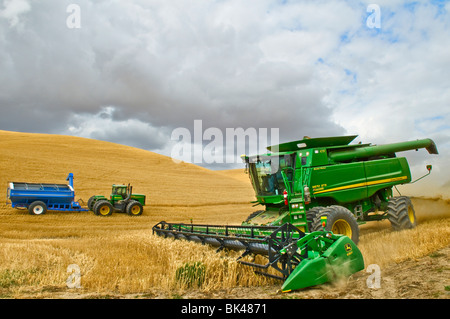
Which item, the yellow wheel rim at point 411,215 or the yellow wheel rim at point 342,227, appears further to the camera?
the yellow wheel rim at point 411,215

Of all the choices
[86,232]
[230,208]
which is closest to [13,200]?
[86,232]

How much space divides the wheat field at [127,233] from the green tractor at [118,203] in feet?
1.82

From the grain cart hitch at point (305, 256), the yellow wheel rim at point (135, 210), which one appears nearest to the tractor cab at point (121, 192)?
the yellow wheel rim at point (135, 210)

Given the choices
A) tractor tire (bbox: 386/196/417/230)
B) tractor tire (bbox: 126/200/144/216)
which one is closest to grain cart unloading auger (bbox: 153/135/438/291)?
tractor tire (bbox: 386/196/417/230)

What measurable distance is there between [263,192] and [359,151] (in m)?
2.97

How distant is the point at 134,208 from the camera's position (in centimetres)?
1975

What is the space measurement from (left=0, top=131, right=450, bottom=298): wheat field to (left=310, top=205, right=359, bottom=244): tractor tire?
1.27 ft

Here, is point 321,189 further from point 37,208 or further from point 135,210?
point 37,208

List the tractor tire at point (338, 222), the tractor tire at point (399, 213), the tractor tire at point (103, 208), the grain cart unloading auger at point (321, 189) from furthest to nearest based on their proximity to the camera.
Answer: the tractor tire at point (103, 208) < the tractor tire at point (399, 213) < the grain cart unloading auger at point (321, 189) < the tractor tire at point (338, 222)

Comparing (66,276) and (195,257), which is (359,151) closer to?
(195,257)

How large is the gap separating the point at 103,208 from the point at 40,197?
10.2 ft

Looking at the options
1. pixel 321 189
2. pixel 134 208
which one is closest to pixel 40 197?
pixel 134 208

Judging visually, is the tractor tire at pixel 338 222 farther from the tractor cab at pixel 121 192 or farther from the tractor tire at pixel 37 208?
the tractor cab at pixel 121 192

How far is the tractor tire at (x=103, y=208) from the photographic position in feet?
60.1
